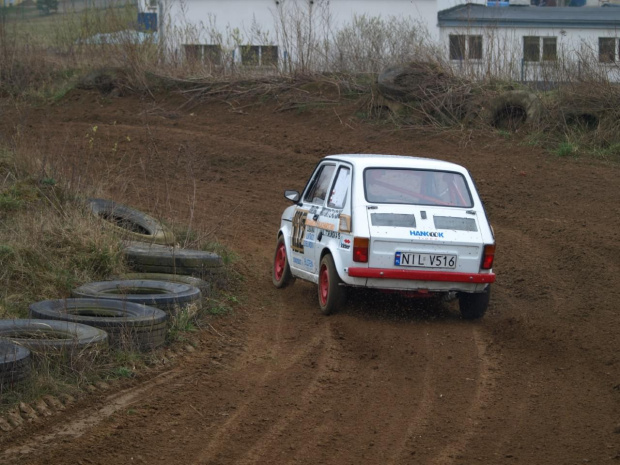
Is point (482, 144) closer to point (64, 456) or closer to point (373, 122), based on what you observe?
point (373, 122)

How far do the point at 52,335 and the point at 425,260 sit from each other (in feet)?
12.1

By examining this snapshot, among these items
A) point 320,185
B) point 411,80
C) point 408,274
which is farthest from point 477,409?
point 411,80

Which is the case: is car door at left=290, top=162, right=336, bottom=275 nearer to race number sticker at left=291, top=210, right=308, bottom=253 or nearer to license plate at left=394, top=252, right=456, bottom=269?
race number sticker at left=291, top=210, right=308, bottom=253

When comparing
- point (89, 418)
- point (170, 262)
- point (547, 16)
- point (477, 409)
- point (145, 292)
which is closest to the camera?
point (89, 418)

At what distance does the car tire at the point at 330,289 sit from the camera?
352 inches

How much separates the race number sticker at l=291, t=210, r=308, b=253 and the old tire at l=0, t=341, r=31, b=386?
4374mm

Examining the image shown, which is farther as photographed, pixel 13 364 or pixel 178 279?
pixel 178 279

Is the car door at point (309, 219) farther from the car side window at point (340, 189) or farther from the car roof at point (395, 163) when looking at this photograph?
the car roof at point (395, 163)

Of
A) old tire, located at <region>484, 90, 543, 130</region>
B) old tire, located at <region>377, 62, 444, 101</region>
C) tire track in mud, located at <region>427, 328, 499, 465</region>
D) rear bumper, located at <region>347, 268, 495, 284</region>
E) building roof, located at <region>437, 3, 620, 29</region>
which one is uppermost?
building roof, located at <region>437, 3, 620, 29</region>

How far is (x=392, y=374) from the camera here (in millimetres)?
7105

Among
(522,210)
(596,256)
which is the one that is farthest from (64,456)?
(522,210)

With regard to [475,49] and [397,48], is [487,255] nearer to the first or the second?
[475,49]

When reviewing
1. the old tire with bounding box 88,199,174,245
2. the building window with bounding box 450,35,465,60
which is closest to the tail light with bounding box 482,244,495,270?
the old tire with bounding box 88,199,174,245

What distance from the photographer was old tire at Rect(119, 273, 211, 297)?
9445mm
